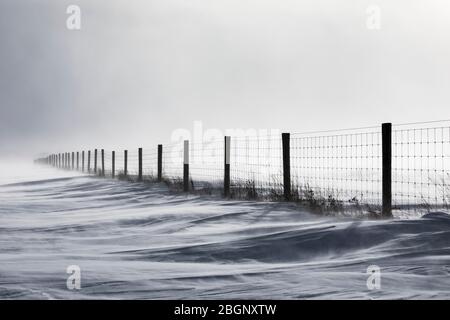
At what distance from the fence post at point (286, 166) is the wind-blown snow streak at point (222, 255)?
1733mm

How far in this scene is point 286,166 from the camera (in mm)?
11711

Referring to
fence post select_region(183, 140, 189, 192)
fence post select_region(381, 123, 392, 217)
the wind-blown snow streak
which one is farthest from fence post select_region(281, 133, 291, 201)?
fence post select_region(183, 140, 189, 192)

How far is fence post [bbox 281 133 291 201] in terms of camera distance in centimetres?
1141

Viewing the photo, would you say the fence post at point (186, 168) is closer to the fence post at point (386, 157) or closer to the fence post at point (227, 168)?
the fence post at point (227, 168)

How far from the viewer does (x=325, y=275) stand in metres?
4.77

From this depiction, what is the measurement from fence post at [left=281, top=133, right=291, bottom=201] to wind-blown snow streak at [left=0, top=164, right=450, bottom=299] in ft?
5.69

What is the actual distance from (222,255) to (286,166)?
5964mm

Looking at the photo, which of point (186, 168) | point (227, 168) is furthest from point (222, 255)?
point (186, 168)

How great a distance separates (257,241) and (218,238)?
562 millimetres

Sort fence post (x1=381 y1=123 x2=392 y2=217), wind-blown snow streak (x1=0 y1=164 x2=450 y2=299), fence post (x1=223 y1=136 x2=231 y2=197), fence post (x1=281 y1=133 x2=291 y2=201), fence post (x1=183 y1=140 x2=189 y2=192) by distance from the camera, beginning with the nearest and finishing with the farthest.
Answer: wind-blown snow streak (x1=0 y1=164 x2=450 y2=299)
fence post (x1=381 y1=123 x2=392 y2=217)
fence post (x1=281 y1=133 x2=291 y2=201)
fence post (x1=223 y1=136 x2=231 y2=197)
fence post (x1=183 y1=140 x2=189 y2=192)

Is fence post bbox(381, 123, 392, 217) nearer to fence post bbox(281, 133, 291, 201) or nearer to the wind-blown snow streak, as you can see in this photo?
the wind-blown snow streak

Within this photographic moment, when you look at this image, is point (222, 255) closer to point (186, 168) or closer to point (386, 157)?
point (386, 157)

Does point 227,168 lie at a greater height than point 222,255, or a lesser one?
greater
